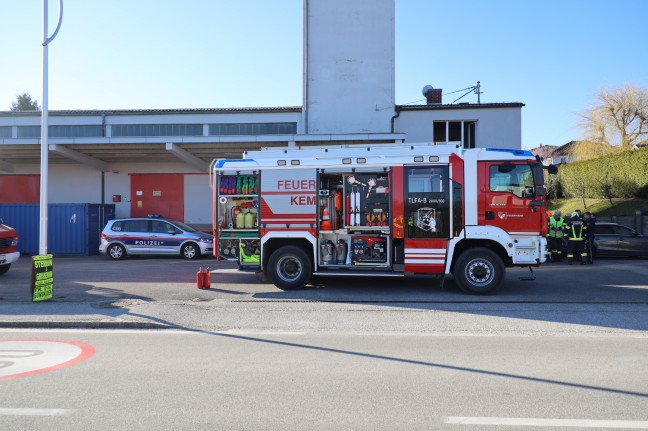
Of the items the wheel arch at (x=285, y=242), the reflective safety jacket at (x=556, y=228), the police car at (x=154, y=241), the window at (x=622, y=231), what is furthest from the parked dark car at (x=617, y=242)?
the police car at (x=154, y=241)

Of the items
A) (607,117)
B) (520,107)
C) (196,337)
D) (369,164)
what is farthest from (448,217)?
(607,117)

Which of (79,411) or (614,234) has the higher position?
(614,234)

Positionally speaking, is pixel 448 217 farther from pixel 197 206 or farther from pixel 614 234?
pixel 197 206

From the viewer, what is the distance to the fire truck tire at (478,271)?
9711 mm

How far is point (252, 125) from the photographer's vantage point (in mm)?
21391

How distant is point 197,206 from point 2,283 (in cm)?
1082

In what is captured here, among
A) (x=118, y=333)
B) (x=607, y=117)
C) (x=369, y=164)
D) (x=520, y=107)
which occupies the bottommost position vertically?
(x=118, y=333)

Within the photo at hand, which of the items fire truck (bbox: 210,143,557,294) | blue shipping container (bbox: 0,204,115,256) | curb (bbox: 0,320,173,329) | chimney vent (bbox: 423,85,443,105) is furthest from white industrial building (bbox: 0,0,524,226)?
curb (bbox: 0,320,173,329)

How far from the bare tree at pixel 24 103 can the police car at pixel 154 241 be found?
206ft

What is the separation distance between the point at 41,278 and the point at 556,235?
14.6 meters

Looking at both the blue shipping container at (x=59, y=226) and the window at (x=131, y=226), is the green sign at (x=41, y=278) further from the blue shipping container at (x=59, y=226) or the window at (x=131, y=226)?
the blue shipping container at (x=59, y=226)

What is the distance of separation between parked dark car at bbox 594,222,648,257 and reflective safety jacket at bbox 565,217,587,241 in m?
2.18

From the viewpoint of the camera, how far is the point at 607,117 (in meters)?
32.7

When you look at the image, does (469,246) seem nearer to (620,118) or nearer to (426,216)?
(426,216)
